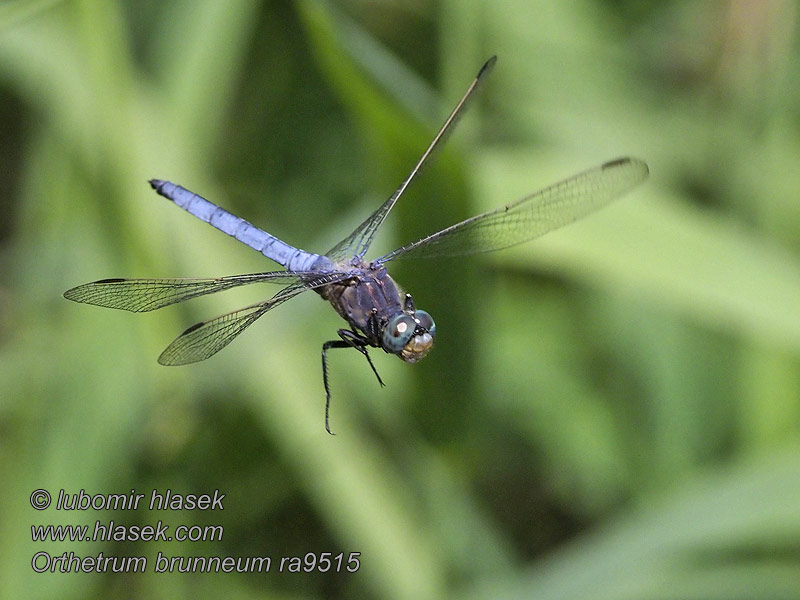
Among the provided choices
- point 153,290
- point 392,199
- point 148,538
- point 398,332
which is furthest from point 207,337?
point 148,538

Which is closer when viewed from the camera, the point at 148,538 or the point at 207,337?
the point at 207,337

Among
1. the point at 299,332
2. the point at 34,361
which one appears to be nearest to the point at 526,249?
the point at 299,332

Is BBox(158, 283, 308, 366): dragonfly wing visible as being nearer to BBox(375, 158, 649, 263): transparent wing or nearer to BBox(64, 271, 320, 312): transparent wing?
BBox(64, 271, 320, 312): transparent wing

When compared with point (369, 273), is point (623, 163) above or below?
above

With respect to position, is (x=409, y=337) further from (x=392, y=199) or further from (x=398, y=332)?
(x=392, y=199)

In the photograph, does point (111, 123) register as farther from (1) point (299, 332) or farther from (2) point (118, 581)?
(2) point (118, 581)
